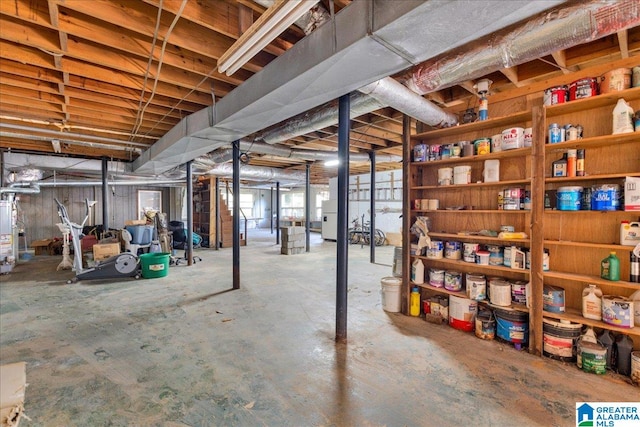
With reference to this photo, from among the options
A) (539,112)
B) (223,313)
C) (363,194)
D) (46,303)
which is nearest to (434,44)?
(539,112)

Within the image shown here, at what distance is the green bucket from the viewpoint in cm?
485

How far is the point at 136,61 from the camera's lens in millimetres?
2678

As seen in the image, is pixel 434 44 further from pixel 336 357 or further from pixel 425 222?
pixel 336 357

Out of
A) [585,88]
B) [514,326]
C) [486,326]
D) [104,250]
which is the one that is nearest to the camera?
[585,88]

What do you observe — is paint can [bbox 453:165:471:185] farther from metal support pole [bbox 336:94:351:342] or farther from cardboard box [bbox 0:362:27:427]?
cardboard box [bbox 0:362:27:427]

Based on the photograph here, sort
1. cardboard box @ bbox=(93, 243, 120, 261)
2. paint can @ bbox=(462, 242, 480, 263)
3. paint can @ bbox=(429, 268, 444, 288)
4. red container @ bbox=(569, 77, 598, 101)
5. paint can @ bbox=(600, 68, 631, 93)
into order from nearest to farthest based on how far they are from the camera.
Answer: paint can @ bbox=(600, 68, 631, 93) → red container @ bbox=(569, 77, 598, 101) → paint can @ bbox=(462, 242, 480, 263) → paint can @ bbox=(429, 268, 444, 288) → cardboard box @ bbox=(93, 243, 120, 261)

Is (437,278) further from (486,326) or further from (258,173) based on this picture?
(258,173)

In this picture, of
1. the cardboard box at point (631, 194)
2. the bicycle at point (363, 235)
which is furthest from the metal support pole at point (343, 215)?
the bicycle at point (363, 235)

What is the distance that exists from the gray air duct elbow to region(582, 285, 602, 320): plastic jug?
185 centimetres

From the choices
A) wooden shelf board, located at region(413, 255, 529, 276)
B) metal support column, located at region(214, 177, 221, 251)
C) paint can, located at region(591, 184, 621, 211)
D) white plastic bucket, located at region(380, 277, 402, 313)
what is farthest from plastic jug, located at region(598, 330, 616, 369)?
metal support column, located at region(214, 177, 221, 251)

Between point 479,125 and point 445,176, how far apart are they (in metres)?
0.56

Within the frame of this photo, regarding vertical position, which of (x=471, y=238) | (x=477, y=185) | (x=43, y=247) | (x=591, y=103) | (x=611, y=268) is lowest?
(x=43, y=247)

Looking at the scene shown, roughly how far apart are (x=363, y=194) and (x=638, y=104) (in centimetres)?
799

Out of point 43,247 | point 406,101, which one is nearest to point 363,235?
point 406,101
